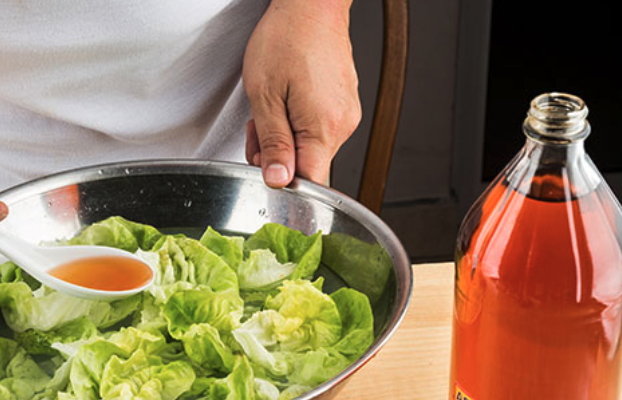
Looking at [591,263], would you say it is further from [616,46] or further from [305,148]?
[616,46]

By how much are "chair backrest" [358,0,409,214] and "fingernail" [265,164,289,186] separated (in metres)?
0.41

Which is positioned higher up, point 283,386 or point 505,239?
point 505,239

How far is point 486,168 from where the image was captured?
223 centimetres

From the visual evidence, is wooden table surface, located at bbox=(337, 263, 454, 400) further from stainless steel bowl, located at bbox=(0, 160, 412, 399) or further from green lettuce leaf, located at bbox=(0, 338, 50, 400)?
green lettuce leaf, located at bbox=(0, 338, 50, 400)

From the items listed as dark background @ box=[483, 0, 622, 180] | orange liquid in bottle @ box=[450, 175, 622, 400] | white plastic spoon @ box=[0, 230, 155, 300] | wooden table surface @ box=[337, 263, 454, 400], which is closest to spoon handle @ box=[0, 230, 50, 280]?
white plastic spoon @ box=[0, 230, 155, 300]

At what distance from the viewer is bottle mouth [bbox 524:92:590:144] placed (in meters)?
0.51

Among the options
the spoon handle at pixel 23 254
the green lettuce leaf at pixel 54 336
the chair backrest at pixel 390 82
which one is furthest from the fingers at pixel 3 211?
the chair backrest at pixel 390 82

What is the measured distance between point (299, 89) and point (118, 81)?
0.78 ft

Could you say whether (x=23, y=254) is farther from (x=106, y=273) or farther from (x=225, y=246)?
(x=225, y=246)

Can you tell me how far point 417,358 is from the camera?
774 mm

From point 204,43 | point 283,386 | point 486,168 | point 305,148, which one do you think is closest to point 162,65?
point 204,43

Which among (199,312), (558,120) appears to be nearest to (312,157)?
(199,312)

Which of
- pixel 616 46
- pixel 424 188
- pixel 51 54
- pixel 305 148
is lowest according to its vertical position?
pixel 424 188

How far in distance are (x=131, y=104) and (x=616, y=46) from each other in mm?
1486
